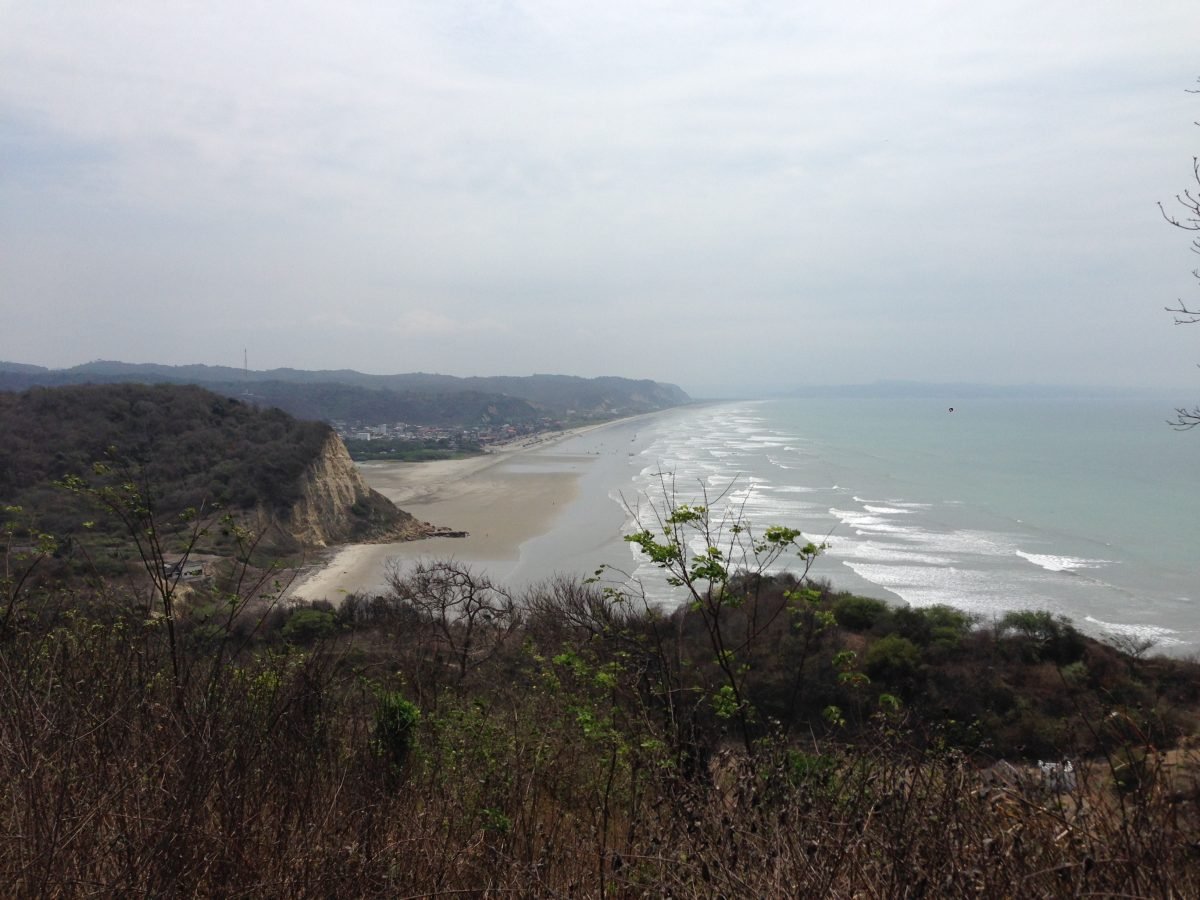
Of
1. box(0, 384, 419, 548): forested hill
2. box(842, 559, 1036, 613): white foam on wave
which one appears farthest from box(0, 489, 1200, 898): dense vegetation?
box(0, 384, 419, 548): forested hill

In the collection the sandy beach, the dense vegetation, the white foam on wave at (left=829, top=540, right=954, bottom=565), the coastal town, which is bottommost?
the sandy beach

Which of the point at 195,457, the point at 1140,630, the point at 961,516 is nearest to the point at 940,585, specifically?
the point at 1140,630

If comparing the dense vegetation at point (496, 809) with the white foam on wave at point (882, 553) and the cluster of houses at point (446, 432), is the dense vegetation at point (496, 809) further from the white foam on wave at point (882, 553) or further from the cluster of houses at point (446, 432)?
the cluster of houses at point (446, 432)

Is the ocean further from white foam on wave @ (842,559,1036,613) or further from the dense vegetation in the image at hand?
the dense vegetation

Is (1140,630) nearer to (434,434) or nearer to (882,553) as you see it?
(882,553)

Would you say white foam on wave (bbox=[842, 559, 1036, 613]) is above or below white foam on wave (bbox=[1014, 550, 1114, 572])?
below

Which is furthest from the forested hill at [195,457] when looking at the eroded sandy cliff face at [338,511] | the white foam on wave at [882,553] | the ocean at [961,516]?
the white foam on wave at [882,553]

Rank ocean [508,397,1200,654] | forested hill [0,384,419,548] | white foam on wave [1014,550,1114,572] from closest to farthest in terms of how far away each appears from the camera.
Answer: ocean [508,397,1200,654], white foam on wave [1014,550,1114,572], forested hill [0,384,419,548]
